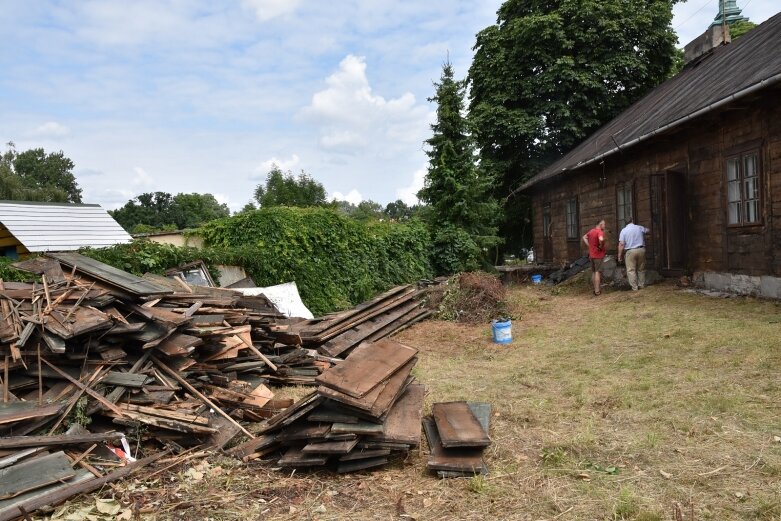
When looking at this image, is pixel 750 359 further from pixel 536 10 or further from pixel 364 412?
pixel 536 10

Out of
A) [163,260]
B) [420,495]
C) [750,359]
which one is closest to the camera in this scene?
[420,495]

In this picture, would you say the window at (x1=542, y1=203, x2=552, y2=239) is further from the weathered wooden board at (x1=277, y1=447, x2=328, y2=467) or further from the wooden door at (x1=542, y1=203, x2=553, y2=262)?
the weathered wooden board at (x1=277, y1=447, x2=328, y2=467)

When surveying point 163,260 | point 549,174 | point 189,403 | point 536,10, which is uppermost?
point 536,10

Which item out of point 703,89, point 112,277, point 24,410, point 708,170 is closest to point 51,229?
point 112,277

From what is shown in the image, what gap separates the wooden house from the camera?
901cm

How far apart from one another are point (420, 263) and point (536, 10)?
13.6 metres

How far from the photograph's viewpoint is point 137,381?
4.77 m

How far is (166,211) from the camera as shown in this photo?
7269 cm

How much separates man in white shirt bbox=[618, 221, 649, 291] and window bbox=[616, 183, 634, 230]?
84.7 inches

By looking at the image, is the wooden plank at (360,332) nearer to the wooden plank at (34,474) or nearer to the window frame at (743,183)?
the wooden plank at (34,474)

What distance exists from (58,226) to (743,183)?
1431 cm

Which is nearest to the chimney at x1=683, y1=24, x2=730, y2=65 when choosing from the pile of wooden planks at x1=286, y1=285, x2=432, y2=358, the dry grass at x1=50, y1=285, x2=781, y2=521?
the dry grass at x1=50, y1=285, x2=781, y2=521

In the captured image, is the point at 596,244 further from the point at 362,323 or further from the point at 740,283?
the point at 362,323

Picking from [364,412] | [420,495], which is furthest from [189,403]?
[420,495]
